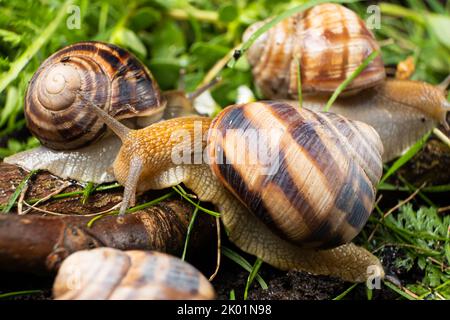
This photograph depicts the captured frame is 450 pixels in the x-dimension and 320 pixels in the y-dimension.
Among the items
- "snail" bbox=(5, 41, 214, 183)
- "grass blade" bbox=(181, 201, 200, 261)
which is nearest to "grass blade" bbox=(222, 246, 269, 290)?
"grass blade" bbox=(181, 201, 200, 261)

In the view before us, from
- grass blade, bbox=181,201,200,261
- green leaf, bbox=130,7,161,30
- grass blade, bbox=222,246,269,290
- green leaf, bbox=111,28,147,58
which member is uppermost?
green leaf, bbox=130,7,161,30

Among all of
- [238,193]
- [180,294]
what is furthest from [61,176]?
[180,294]

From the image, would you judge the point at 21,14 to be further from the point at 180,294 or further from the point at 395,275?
the point at 395,275

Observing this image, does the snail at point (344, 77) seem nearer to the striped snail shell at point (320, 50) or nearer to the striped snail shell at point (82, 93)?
the striped snail shell at point (320, 50)

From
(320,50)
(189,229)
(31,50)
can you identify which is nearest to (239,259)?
(189,229)

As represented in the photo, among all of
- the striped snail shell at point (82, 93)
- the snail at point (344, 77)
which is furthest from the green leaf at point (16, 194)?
the snail at point (344, 77)

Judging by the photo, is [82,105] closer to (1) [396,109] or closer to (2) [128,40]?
(2) [128,40]

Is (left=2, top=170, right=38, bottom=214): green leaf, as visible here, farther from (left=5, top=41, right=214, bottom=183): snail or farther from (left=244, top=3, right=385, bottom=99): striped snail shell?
A: (left=244, top=3, right=385, bottom=99): striped snail shell
